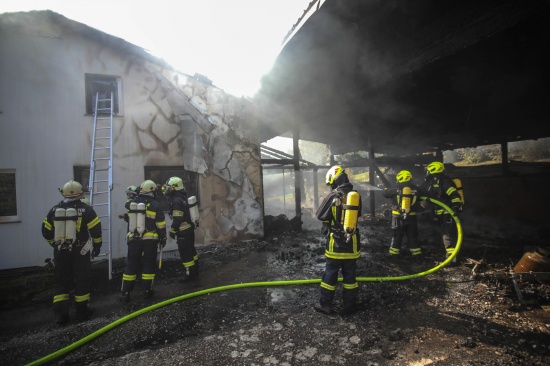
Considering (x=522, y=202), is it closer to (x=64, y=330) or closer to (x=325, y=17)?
(x=325, y=17)

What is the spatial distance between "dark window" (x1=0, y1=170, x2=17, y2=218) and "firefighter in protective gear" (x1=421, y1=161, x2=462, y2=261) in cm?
938

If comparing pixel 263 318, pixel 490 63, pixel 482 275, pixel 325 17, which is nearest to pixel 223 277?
pixel 263 318

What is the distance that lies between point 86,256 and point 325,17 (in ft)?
17.0

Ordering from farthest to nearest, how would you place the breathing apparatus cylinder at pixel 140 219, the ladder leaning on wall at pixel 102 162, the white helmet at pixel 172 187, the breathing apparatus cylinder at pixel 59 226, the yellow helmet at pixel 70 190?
1. the ladder leaning on wall at pixel 102 162
2. the white helmet at pixel 172 187
3. the breathing apparatus cylinder at pixel 140 219
4. the yellow helmet at pixel 70 190
5. the breathing apparatus cylinder at pixel 59 226

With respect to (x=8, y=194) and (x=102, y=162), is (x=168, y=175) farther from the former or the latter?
(x=8, y=194)

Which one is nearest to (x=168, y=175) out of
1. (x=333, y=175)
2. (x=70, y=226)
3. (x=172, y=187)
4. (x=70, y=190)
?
(x=172, y=187)

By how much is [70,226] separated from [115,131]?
3.49 m

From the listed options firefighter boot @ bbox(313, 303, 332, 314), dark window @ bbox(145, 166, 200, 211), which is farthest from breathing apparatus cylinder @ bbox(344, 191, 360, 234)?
dark window @ bbox(145, 166, 200, 211)

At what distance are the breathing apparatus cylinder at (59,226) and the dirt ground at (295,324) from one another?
1275mm

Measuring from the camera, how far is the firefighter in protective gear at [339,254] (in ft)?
11.4

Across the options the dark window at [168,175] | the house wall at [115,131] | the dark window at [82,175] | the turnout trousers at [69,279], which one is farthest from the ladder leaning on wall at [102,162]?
the turnout trousers at [69,279]

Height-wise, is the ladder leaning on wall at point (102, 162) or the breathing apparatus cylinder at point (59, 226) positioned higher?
the ladder leaning on wall at point (102, 162)

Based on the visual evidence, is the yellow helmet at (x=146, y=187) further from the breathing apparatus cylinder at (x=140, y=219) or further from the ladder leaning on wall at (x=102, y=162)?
the ladder leaning on wall at (x=102, y=162)

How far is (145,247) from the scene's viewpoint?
14.5 feet
